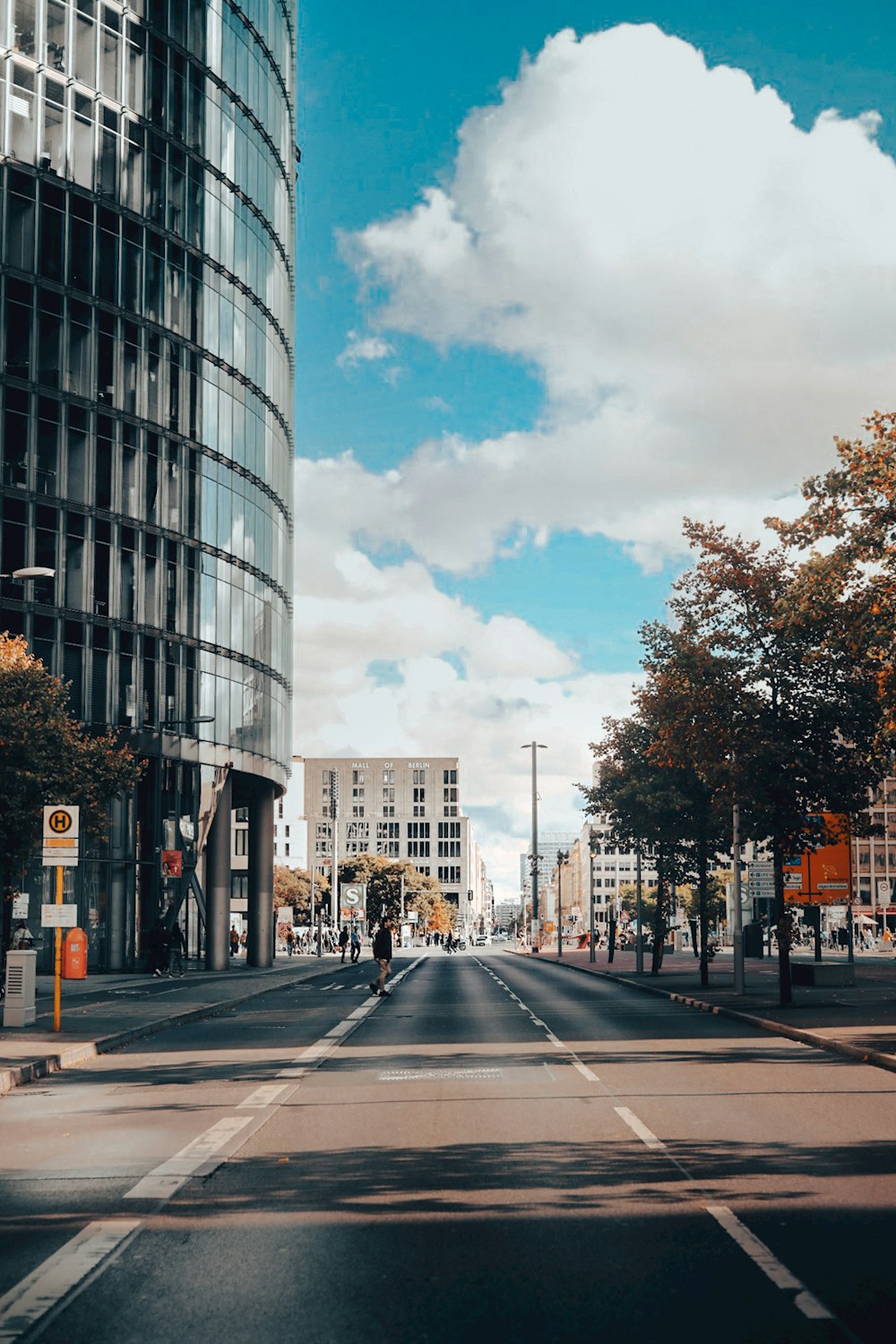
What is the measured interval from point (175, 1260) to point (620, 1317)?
245cm

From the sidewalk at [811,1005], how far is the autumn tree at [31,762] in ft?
51.8

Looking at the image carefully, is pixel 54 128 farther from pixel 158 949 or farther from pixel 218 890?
pixel 218 890

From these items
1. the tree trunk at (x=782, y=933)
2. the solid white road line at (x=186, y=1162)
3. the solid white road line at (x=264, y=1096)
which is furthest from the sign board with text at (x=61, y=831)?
the tree trunk at (x=782, y=933)

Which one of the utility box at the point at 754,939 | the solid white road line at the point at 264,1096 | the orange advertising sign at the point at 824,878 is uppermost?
the orange advertising sign at the point at 824,878

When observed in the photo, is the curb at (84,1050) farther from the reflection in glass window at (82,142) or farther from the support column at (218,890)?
the reflection in glass window at (82,142)

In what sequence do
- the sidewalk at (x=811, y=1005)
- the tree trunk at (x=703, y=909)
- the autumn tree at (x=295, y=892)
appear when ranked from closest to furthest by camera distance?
1. the sidewalk at (x=811, y=1005)
2. the tree trunk at (x=703, y=909)
3. the autumn tree at (x=295, y=892)

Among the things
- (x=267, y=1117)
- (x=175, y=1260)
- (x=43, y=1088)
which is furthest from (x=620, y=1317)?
(x=43, y=1088)

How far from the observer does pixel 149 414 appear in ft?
184

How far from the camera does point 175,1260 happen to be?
7.35 m

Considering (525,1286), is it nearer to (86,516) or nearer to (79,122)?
(86,516)

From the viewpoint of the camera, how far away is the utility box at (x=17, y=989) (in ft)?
75.9

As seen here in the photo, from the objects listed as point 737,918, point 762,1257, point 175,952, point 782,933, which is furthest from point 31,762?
point 762,1257

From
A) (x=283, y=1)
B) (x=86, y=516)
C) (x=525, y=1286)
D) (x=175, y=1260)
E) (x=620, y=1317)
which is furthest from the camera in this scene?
(x=283, y=1)

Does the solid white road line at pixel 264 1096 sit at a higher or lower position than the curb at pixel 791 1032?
higher
